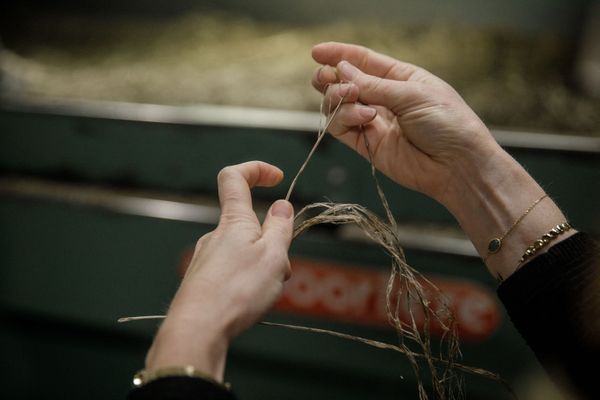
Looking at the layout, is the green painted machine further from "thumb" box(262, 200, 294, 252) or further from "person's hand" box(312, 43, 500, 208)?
"thumb" box(262, 200, 294, 252)

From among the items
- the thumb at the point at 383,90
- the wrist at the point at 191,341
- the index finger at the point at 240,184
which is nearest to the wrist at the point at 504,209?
the thumb at the point at 383,90

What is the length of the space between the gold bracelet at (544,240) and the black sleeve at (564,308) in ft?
0.06

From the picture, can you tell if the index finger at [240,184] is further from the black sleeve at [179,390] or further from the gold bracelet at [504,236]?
the gold bracelet at [504,236]

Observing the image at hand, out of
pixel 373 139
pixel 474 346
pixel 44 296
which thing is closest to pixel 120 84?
pixel 44 296

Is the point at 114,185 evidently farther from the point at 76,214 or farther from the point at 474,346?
the point at 474,346

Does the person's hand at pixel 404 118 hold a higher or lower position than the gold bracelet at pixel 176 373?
higher

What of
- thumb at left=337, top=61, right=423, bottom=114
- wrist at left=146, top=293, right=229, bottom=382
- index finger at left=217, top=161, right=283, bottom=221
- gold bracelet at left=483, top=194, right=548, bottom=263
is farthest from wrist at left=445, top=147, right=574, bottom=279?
wrist at left=146, top=293, right=229, bottom=382

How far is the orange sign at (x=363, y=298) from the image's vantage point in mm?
1198

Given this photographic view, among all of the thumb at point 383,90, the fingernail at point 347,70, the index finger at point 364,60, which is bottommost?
the thumb at point 383,90

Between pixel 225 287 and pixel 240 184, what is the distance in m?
0.16

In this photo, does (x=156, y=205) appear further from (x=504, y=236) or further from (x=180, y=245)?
(x=504, y=236)

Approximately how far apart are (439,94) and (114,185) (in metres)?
0.92

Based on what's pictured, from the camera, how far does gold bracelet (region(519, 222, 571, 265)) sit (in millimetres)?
771

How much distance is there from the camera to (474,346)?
4.04 feet
